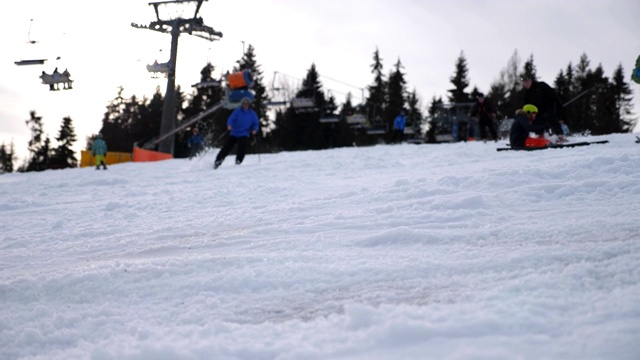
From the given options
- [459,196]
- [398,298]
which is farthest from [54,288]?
[459,196]

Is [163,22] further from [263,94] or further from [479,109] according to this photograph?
[263,94]

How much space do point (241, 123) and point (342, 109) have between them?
36.1 m

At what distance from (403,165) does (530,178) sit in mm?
4696

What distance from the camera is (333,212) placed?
20.0ft

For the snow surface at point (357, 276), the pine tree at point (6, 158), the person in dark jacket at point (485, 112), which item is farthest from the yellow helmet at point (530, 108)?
the pine tree at point (6, 158)

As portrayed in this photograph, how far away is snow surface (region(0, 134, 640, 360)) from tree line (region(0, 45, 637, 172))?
38.6m

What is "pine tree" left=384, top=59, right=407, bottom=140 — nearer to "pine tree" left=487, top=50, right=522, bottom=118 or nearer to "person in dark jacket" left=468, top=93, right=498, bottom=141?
"pine tree" left=487, top=50, right=522, bottom=118

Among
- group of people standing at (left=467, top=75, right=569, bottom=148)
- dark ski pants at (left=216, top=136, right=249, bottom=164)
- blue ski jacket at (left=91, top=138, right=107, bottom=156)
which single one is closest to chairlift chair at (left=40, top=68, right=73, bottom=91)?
blue ski jacket at (left=91, top=138, right=107, bottom=156)

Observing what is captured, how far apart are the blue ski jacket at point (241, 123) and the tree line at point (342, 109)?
30480mm

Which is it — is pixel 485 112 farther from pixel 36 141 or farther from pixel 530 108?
pixel 36 141

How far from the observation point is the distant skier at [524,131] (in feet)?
39.2

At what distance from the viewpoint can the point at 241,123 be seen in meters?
13.9

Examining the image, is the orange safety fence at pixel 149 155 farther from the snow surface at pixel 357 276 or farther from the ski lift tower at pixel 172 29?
the snow surface at pixel 357 276

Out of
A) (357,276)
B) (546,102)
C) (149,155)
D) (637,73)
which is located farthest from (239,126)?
(149,155)
